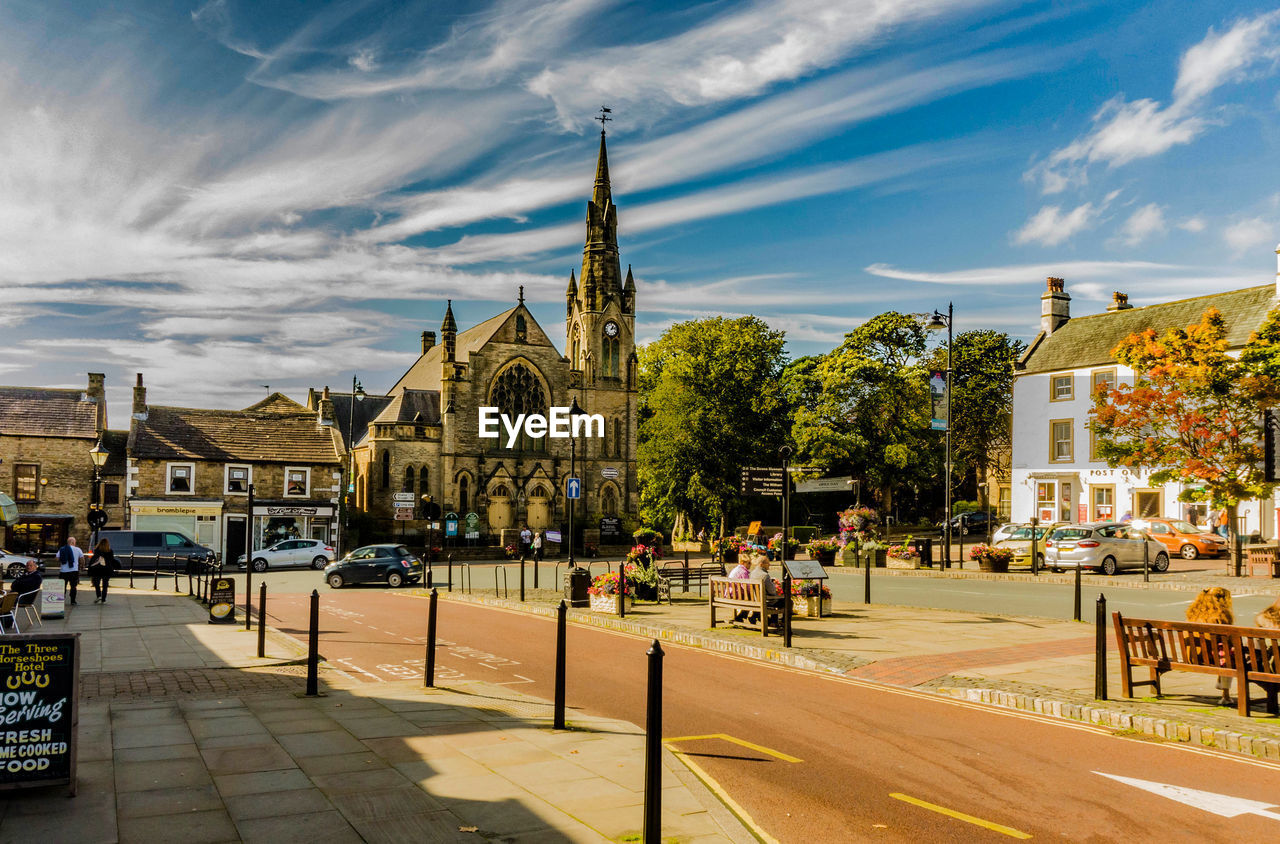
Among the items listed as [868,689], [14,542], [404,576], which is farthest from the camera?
[14,542]

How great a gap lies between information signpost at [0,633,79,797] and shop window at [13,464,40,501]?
4756 cm

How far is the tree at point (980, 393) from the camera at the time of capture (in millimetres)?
63156

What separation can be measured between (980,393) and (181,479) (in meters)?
49.5

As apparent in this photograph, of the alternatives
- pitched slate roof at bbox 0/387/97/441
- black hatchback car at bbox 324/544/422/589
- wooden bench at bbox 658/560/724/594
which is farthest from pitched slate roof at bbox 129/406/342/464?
wooden bench at bbox 658/560/724/594

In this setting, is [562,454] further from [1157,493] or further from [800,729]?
[800,729]

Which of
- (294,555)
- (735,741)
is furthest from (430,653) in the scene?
(294,555)

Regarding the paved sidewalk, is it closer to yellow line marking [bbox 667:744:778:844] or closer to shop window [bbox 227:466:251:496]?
yellow line marking [bbox 667:744:778:844]

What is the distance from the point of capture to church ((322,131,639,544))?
191 ft

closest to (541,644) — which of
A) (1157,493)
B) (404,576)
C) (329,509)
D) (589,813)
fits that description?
(589,813)

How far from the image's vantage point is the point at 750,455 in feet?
179

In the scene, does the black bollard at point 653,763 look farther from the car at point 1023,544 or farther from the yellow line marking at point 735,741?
the car at point 1023,544

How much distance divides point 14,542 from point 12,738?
46.5m

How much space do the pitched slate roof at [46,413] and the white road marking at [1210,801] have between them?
51877 millimetres

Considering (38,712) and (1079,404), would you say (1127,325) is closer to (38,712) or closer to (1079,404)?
(1079,404)
